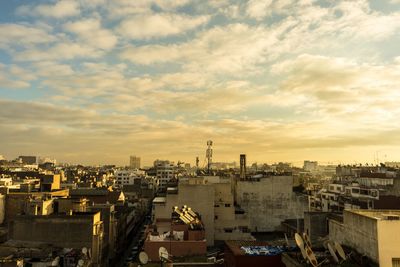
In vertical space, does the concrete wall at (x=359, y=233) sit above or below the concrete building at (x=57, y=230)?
above

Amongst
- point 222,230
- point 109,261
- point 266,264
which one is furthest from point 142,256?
point 109,261

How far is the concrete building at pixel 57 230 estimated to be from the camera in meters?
38.8

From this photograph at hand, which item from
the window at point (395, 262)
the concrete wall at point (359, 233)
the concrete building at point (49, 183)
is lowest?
the window at point (395, 262)

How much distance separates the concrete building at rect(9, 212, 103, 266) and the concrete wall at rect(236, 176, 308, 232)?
93.6 feet

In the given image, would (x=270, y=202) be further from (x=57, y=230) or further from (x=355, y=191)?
(x=57, y=230)

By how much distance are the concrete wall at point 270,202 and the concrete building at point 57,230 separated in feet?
93.6

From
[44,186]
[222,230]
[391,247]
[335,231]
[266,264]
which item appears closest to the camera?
[391,247]

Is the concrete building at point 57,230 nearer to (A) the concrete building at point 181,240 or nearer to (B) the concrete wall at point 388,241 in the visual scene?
(A) the concrete building at point 181,240

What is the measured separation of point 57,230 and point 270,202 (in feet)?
112

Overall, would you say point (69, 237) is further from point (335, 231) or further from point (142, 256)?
point (335, 231)

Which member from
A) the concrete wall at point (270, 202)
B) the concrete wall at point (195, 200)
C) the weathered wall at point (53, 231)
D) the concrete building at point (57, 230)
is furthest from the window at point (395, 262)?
the concrete wall at point (270, 202)

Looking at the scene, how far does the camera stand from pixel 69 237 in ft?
129

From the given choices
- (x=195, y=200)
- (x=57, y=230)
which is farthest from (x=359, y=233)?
(x=57, y=230)

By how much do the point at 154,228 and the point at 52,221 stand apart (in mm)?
10541
